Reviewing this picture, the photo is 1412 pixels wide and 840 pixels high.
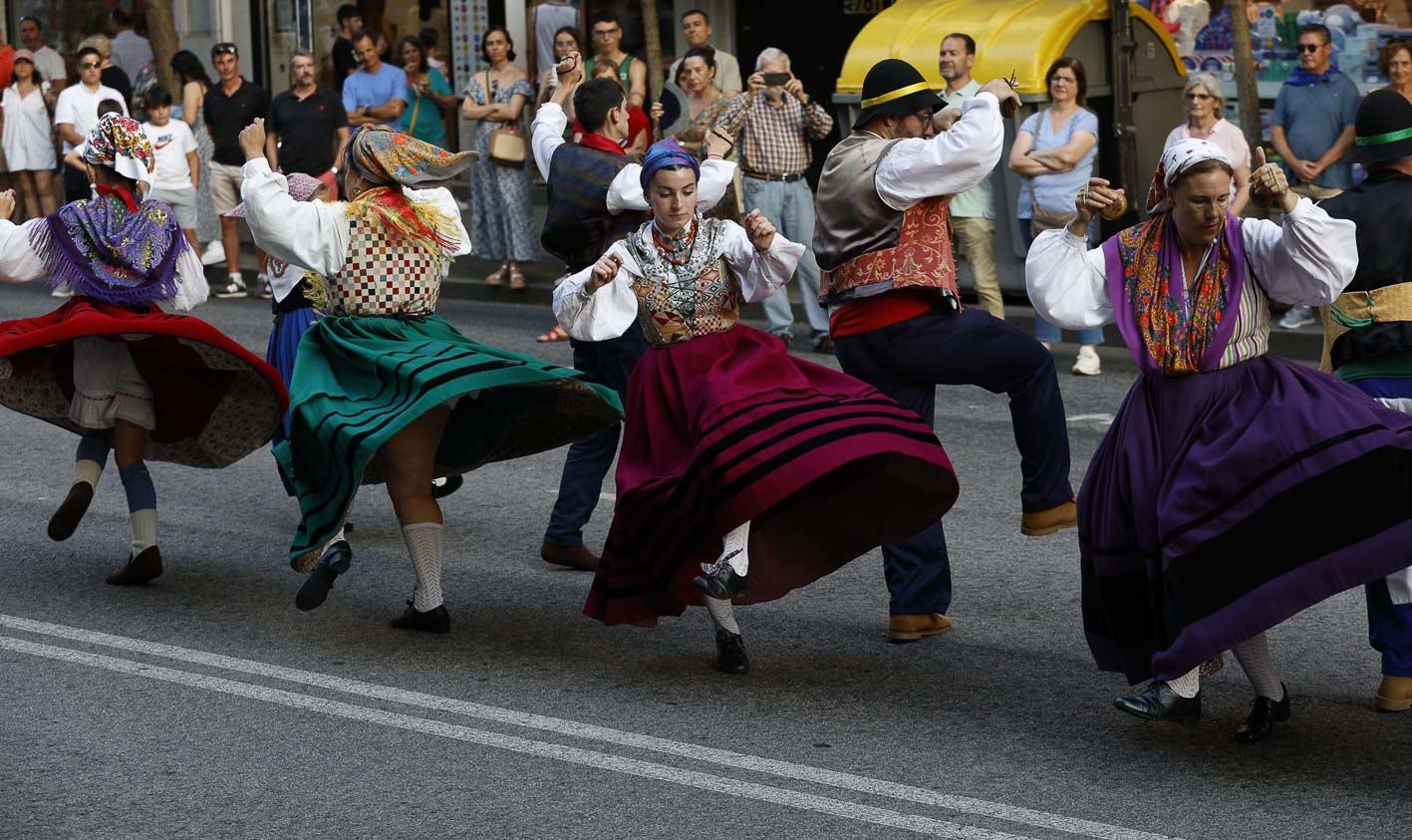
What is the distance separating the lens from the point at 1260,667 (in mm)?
5500

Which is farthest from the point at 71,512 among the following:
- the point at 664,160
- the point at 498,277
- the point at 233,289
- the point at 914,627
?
the point at 233,289

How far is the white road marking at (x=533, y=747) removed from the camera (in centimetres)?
500

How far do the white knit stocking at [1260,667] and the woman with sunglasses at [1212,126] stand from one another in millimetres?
6442

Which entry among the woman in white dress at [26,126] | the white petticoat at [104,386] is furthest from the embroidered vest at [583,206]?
the woman in white dress at [26,126]

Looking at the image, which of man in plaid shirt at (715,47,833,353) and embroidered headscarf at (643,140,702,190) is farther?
man in plaid shirt at (715,47,833,353)

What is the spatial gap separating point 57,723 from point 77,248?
2.08 metres

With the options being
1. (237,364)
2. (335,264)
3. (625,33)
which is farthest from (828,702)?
(625,33)

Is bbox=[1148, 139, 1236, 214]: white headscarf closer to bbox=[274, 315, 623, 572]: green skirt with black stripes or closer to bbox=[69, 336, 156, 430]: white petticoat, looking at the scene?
bbox=[274, 315, 623, 572]: green skirt with black stripes

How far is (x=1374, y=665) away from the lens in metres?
6.21

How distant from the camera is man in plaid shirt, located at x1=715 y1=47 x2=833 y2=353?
12.8m

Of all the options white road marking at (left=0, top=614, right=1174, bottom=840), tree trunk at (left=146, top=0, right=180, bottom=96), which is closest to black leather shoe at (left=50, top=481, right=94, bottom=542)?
white road marking at (left=0, top=614, right=1174, bottom=840)

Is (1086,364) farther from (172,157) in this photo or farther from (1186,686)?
(172,157)

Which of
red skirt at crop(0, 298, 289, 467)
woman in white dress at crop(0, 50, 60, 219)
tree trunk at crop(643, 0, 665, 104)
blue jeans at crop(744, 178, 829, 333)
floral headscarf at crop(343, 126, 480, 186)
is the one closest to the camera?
floral headscarf at crop(343, 126, 480, 186)

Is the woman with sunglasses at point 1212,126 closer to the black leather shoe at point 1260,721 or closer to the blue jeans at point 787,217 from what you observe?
the blue jeans at point 787,217
